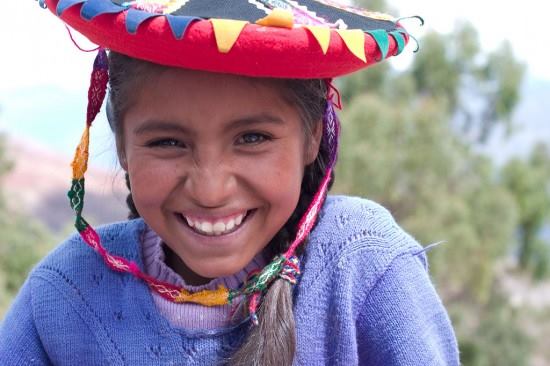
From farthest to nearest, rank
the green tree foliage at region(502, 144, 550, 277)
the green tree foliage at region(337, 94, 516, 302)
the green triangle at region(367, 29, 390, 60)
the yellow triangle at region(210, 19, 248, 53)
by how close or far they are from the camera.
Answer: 1. the green tree foliage at region(502, 144, 550, 277)
2. the green tree foliage at region(337, 94, 516, 302)
3. the green triangle at region(367, 29, 390, 60)
4. the yellow triangle at region(210, 19, 248, 53)

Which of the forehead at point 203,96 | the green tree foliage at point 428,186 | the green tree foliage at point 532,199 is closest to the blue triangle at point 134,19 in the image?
the forehead at point 203,96

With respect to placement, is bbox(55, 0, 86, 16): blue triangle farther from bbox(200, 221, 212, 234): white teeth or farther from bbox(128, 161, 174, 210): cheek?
bbox(200, 221, 212, 234): white teeth

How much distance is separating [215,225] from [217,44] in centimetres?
35

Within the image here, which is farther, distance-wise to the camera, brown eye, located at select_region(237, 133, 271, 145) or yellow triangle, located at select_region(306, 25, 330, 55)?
brown eye, located at select_region(237, 133, 271, 145)

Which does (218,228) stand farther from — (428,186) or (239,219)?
(428,186)

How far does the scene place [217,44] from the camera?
988 mm

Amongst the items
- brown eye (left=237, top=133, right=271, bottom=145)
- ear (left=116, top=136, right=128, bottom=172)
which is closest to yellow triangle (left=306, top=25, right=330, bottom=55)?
brown eye (left=237, top=133, right=271, bottom=145)

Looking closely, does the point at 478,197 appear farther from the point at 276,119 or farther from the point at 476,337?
the point at 276,119

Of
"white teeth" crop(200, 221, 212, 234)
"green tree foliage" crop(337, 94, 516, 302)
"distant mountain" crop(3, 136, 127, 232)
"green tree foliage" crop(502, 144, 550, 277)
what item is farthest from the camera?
"green tree foliage" crop(502, 144, 550, 277)

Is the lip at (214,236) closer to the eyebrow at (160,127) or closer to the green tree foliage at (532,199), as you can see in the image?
the eyebrow at (160,127)

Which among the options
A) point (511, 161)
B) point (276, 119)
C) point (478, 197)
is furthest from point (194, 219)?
point (511, 161)

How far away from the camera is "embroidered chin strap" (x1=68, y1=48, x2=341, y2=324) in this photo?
1.33m

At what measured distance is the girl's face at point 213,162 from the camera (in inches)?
44.7

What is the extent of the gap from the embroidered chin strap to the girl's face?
0.07m
